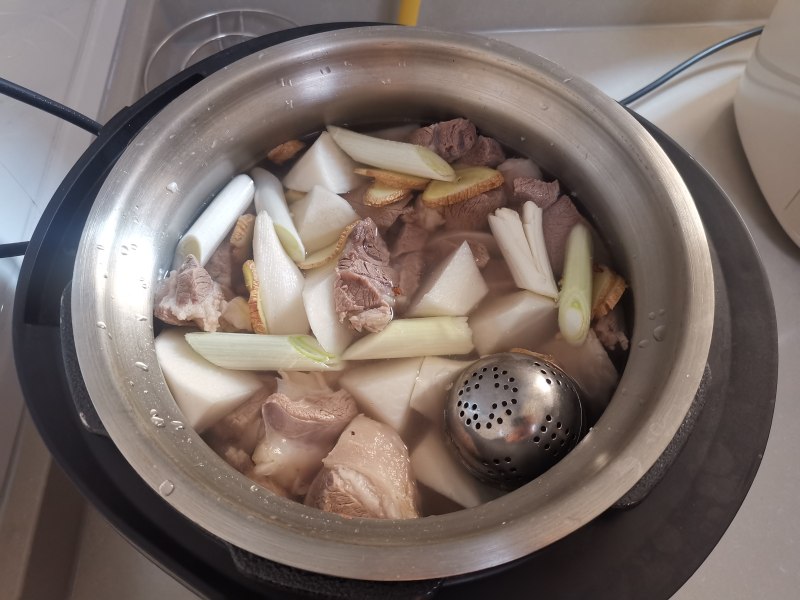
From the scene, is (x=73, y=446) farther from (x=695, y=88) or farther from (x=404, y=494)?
(x=695, y=88)

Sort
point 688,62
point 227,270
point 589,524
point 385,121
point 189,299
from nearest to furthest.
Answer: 1. point 589,524
2. point 189,299
3. point 227,270
4. point 385,121
5. point 688,62

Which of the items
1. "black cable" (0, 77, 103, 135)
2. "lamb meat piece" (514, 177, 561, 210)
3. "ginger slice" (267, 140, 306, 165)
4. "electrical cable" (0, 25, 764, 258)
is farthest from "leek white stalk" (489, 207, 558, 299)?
"black cable" (0, 77, 103, 135)

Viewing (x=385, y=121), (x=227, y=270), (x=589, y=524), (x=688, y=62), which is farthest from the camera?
(x=688, y=62)

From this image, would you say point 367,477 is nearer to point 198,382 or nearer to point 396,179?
point 198,382

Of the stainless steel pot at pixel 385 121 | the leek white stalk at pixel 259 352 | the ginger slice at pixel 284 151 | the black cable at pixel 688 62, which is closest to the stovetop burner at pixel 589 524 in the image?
the stainless steel pot at pixel 385 121

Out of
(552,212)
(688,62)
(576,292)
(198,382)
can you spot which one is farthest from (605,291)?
(688,62)

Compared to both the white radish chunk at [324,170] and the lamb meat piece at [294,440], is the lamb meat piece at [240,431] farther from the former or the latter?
the white radish chunk at [324,170]
